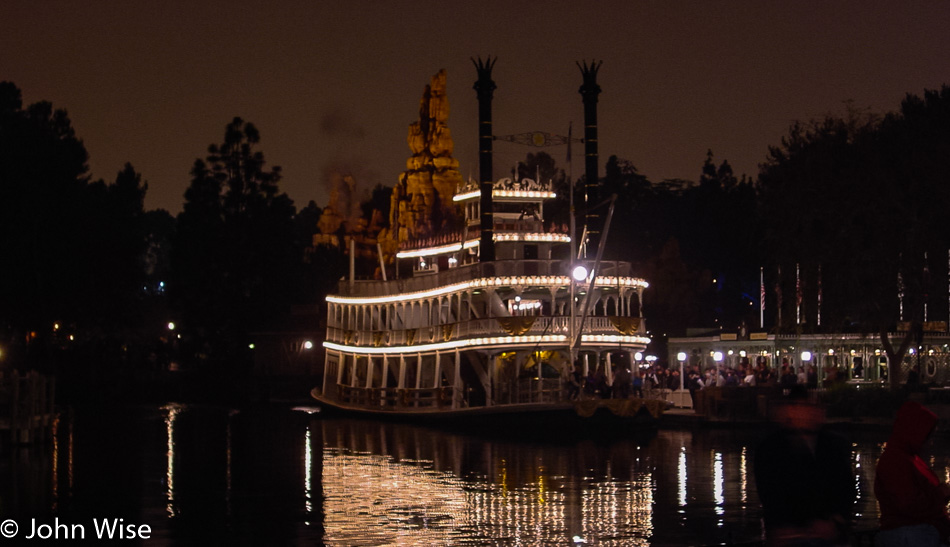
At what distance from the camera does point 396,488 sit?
23484mm

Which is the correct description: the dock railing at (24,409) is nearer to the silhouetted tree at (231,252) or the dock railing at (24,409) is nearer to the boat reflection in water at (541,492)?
the boat reflection in water at (541,492)

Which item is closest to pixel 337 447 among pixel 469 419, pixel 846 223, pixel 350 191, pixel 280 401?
pixel 469 419

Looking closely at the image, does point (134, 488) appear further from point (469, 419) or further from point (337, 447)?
point (469, 419)

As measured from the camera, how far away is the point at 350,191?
3775 inches

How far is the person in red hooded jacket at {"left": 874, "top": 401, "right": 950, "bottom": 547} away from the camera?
9.25 meters

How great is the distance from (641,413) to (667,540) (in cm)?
A: 1913

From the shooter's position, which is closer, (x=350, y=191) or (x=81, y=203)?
(x=81, y=203)

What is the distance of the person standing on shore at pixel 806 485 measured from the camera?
8344mm

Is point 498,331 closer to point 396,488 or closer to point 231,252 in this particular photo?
point 396,488

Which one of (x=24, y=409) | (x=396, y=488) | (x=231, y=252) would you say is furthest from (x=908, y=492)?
(x=231, y=252)

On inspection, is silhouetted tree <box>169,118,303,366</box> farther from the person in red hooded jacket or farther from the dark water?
the person in red hooded jacket

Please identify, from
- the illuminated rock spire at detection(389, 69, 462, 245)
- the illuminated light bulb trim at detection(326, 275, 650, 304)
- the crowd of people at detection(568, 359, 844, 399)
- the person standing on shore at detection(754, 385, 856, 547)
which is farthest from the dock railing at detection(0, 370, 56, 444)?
the illuminated rock spire at detection(389, 69, 462, 245)

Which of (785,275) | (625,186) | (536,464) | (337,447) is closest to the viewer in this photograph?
(536,464)

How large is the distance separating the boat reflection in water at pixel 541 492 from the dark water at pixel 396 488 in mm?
39
